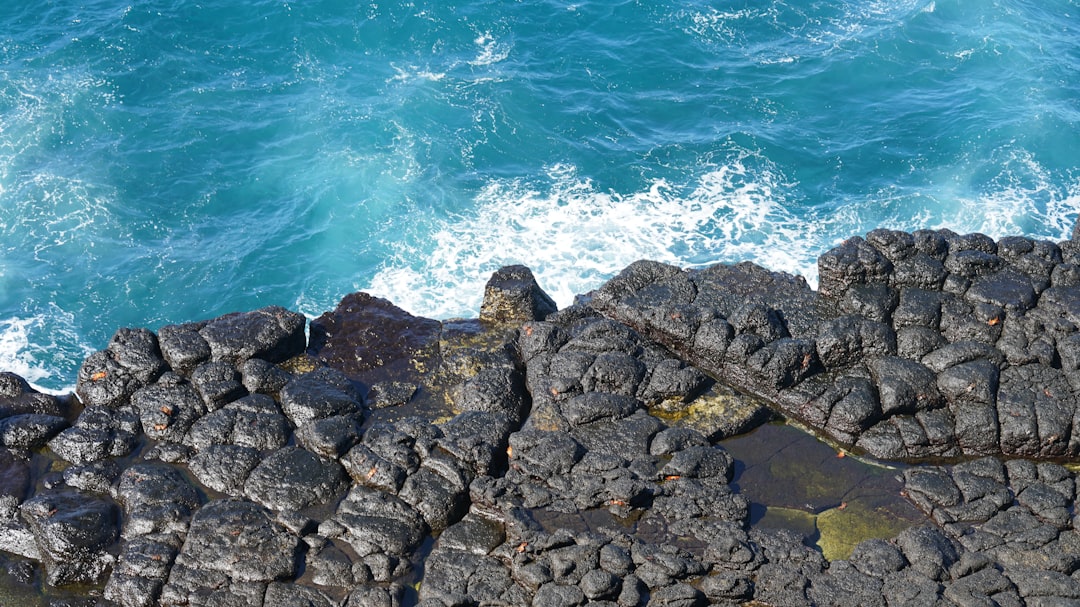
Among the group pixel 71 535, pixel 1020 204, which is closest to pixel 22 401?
pixel 71 535

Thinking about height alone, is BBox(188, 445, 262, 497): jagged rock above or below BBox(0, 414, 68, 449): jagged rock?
below

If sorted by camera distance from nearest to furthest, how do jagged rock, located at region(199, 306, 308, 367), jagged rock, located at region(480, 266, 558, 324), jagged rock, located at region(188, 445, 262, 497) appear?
jagged rock, located at region(188, 445, 262, 497) < jagged rock, located at region(199, 306, 308, 367) < jagged rock, located at region(480, 266, 558, 324)

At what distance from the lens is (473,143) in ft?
155

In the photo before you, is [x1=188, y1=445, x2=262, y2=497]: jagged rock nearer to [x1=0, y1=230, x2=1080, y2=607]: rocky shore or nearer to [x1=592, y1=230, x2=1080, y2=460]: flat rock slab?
[x1=0, y1=230, x2=1080, y2=607]: rocky shore

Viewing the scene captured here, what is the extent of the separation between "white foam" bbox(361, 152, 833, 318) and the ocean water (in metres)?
0.13

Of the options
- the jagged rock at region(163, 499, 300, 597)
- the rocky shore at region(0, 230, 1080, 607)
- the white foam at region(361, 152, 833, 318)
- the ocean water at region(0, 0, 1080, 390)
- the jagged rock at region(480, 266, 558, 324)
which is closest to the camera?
the rocky shore at region(0, 230, 1080, 607)

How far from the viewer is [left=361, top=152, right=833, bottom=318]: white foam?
39.9m

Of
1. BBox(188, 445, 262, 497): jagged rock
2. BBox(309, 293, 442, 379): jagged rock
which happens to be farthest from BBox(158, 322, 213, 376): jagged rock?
BBox(188, 445, 262, 497): jagged rock

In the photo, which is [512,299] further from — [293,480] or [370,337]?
[293,480]

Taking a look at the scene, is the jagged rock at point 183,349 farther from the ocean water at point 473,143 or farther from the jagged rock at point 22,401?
the ocean water at point 473,143

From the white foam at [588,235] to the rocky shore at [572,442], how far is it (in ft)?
33.0

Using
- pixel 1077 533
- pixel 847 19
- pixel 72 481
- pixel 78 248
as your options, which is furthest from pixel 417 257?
pixel 847 19

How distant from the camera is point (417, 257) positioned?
135 ft

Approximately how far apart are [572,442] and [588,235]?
19396 millimetres
